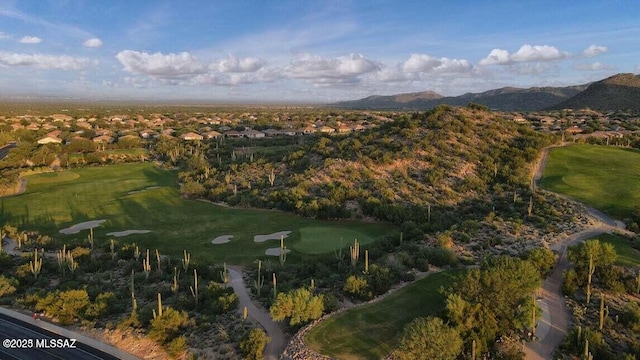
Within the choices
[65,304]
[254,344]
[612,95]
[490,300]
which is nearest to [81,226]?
[65,304]

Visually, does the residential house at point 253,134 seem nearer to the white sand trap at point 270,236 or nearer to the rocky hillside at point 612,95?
the white sand trap at point 270,236

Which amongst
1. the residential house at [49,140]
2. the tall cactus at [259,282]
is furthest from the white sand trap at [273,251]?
the residential house at [49,140]

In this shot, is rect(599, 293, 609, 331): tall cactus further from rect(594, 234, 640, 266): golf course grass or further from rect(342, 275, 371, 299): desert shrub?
rect(342, 275, 371, 299): desert shrub

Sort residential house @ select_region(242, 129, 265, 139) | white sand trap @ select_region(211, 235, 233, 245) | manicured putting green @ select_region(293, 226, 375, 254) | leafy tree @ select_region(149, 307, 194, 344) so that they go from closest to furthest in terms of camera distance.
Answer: leafy tree @ select_region(149, 307, 194, 344), manicured putting green @ select_region(293, 226, 375, 254), white sand trap @ select_region(211, 235, 233, 245), residential house @ select_region(242, 129, 265, 139)

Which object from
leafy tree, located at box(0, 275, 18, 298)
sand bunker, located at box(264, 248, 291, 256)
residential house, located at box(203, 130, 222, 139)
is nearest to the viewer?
leafy tree, located at box(0, 275, 18, 298)

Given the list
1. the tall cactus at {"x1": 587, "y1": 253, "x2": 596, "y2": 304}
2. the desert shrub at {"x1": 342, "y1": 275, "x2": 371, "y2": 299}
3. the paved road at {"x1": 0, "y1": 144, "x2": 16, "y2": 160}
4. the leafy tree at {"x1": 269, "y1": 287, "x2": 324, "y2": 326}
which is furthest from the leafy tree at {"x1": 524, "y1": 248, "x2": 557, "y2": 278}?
the paved road at {"x1": 0, "y1": 144, "x2": 16, "y2": 160}

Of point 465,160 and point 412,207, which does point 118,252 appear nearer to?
point 412,207
